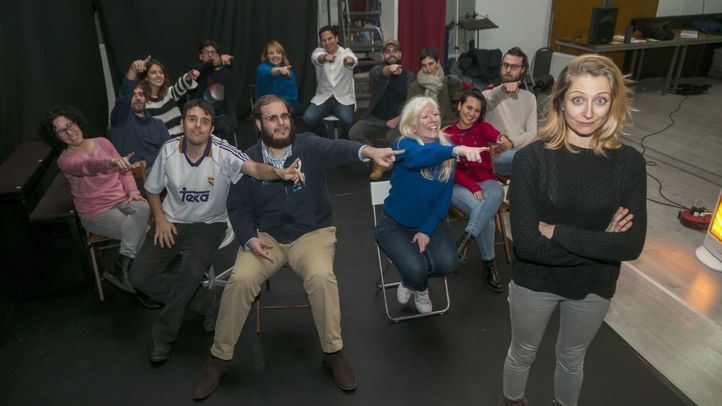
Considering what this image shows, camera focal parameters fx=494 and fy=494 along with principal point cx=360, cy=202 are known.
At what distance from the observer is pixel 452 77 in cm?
502

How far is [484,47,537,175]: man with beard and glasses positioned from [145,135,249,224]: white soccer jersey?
2074 millimetres

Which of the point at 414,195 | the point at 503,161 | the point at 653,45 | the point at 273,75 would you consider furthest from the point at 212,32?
the point at 653,45

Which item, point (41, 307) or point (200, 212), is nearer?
point (200, 212)

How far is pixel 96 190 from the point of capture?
321 centimetres

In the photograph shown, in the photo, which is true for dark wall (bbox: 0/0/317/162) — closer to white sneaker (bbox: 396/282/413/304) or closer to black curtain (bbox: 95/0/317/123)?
black curtain (bbox: 95/0/317/123)

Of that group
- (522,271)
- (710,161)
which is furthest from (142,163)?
(710,161)

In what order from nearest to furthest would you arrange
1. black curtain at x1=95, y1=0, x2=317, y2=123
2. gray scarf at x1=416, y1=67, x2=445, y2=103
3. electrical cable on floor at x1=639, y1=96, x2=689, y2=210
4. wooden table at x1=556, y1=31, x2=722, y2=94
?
1. electrical cable on floor at x1=639, y1=96, x2=689, y2=210
2. gray scarf at x1=416, y1=67, x2=445, y2=103
3. black curtain at x1=95, y1=0, x2=317, y2=123
4. wooden table at x1=556, y1=31, x2=722, y2=94

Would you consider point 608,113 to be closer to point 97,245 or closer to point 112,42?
Answer: point 97,245

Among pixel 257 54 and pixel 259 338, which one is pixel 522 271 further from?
pixel 257 54

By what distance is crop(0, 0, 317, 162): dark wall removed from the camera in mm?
4836

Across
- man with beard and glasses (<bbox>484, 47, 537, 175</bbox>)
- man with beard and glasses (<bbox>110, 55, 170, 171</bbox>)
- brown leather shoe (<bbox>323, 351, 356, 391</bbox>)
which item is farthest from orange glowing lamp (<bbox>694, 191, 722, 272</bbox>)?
man with beard and glasses (<bbox>110, 55, 170, 171</bbox>)

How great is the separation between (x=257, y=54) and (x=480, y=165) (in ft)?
14.7

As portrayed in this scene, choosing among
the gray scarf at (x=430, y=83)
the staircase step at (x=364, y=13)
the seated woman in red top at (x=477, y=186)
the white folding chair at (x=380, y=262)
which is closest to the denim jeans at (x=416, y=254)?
the white folding chair at (x=380, y=262)

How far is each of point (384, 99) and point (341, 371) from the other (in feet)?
10.4
